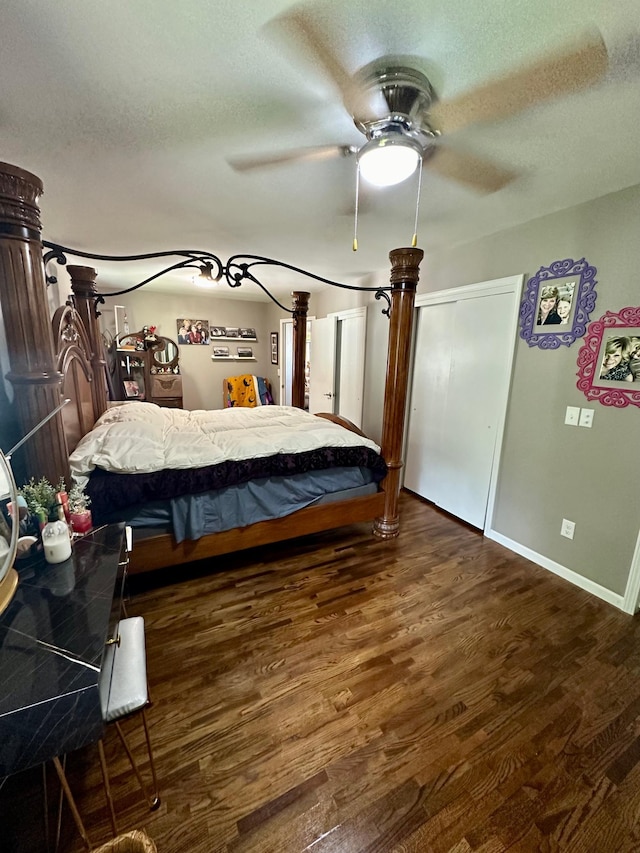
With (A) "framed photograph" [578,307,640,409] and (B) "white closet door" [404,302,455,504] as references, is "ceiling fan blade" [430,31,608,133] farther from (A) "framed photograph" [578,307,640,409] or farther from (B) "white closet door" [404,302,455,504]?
(B) "white closet door" [404,302,455,504]

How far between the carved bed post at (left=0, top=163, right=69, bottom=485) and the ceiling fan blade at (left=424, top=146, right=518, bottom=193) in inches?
67.3

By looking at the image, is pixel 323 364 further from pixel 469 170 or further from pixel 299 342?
pixel 469 170

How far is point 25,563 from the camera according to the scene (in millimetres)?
1164

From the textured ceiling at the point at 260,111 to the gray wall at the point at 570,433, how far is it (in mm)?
195

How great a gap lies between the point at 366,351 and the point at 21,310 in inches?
127

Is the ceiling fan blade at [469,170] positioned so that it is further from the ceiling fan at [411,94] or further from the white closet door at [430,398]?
the white closet door at [430,398]

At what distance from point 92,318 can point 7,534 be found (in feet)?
7.05

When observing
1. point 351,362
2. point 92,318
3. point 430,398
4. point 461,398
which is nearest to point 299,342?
point 351,362

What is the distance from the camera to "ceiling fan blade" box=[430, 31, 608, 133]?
1057 millimetres

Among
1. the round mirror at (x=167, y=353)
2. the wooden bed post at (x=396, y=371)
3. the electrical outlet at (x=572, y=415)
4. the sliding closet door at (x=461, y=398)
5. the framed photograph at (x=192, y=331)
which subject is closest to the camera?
the electrical outlet at (x=572, y=415)

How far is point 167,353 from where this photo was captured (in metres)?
5.38

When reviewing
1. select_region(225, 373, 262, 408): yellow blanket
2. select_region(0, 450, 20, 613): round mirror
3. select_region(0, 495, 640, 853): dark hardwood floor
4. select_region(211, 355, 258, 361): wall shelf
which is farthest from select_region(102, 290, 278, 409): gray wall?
select_region(0, 450, 20, 613): round mirror

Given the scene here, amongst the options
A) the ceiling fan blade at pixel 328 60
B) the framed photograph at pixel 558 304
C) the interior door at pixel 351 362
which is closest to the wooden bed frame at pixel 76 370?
the interior door at pixel 351 362

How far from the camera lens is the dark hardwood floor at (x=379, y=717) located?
3.49 ft
